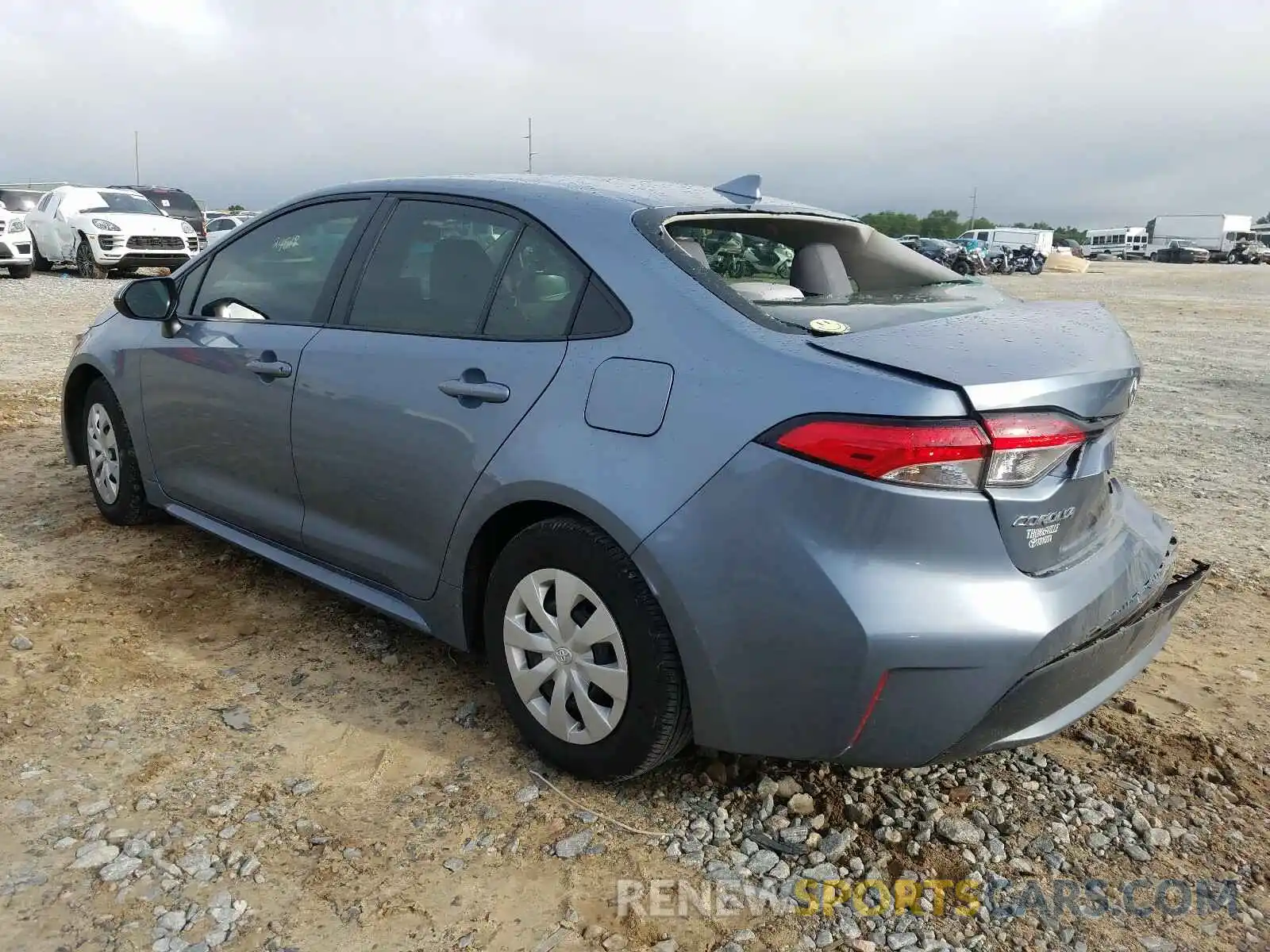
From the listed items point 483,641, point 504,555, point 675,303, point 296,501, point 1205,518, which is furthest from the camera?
point 1205,518

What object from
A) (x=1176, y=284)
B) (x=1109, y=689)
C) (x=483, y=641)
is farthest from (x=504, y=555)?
(x=1176, y=284)

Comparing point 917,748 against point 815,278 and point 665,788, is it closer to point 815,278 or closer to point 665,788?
point 665,788

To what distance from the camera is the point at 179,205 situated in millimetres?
22516

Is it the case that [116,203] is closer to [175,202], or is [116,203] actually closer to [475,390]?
[175,202]

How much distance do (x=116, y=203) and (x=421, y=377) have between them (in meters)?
19.2

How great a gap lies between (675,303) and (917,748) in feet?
3.89

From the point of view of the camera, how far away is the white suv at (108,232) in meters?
18.2

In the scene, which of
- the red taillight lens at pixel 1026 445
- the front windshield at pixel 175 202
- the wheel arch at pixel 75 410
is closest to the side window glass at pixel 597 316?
the red taillight lens at pixel 1026 445

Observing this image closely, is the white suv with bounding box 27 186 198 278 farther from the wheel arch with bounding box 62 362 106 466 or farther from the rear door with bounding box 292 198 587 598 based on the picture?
the rear door with bounding box 292 198 587 598

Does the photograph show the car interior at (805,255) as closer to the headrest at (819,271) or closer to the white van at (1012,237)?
the headrest at (819,271)

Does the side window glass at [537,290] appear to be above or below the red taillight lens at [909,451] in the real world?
above

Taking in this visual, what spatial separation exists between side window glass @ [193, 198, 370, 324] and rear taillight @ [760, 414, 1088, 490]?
1.96 metres

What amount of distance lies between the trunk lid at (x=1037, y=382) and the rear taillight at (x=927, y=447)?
0.04 metres

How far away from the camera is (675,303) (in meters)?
2.48
